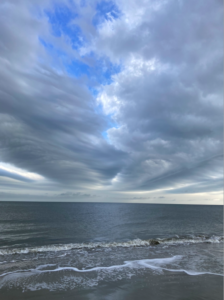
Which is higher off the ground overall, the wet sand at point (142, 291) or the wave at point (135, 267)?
the wet sand at point (142, 291)

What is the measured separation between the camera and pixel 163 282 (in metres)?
11.6

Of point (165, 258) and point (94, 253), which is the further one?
point (94, 253)

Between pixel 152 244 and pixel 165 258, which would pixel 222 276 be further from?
pixel 152 244

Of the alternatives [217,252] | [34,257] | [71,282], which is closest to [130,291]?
[71,282]

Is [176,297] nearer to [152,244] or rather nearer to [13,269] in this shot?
[13,269]

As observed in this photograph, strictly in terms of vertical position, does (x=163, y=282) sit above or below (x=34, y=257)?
above

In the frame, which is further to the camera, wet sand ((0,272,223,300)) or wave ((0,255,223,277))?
wave ((0,255,223,277))

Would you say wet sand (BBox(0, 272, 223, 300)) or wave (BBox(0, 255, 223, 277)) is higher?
wet sand (BBox(0, 272, 223, 300))

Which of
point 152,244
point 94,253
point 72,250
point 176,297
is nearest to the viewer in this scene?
point 176,297

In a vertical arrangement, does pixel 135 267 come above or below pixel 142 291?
below

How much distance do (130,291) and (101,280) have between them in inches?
96.6

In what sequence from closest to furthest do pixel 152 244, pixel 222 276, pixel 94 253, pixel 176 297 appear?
pixel 176 297
pixel 222 276
pixel 94 253
pixel 152 244

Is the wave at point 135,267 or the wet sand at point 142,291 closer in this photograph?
the wet sand at point 142,291

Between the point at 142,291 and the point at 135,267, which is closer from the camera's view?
the point at 142,291
